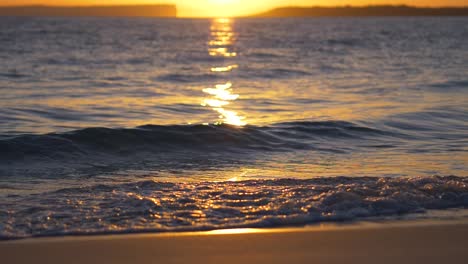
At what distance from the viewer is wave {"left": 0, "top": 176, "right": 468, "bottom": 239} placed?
5738mm

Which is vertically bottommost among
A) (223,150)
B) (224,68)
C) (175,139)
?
(223,150)

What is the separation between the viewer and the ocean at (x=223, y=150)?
616 cm

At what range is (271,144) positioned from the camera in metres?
11.2

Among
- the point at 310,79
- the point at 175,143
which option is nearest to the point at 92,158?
the point at 175,143

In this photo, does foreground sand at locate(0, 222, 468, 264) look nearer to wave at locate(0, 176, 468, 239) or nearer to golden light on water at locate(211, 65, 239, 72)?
wave at locate(0, 176, 468, 239)

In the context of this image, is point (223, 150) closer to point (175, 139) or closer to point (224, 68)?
point (175, 139)

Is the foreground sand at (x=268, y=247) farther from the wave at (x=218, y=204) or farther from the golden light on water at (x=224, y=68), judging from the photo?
the golden light on water at (x=224, y=68)

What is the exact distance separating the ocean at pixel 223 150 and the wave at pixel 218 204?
19 millimetres

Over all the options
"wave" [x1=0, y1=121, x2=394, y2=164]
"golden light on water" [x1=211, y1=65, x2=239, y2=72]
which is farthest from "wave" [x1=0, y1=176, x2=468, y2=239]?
"golden light on water" [x1=211, y1=65, x2=239, y2=72]

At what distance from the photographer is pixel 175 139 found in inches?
453

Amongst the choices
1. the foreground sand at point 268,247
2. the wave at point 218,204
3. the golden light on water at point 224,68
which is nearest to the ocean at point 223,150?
the wave at point 218,204

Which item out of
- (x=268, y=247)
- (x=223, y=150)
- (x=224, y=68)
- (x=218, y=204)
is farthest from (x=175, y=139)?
(x=224, y=68)

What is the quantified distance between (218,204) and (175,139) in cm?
517

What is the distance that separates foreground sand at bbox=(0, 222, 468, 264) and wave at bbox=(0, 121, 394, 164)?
5012mm
